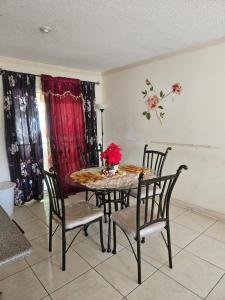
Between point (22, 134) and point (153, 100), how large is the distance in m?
2.13

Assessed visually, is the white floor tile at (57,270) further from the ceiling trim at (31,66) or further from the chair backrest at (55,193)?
the ceiling trim at (31,66)

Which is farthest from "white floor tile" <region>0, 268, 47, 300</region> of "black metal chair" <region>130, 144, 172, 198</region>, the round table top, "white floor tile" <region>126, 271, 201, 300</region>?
"black metal chair" <region>130, 144, 172, 198</region>

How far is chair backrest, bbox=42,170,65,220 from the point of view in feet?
6.14

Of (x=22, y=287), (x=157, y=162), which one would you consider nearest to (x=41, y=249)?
Answer: (x=22, y=287)

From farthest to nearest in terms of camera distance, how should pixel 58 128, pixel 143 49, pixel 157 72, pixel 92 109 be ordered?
1. pixel 92 109
2. pixel 58 128
3. pixel 157 72
4. pixel 143 49

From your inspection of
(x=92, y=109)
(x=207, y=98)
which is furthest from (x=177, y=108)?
(x=92, y=109)

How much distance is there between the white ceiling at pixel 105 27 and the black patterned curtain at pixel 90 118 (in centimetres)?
80

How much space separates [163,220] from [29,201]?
2.36 meters

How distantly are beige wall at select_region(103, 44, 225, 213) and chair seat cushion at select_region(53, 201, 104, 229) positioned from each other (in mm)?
1582

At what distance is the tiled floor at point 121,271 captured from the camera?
166 centimetres

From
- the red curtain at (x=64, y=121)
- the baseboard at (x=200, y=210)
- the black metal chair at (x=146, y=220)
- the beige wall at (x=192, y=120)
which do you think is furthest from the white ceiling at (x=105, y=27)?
the baseboard at (x=200, y=210)

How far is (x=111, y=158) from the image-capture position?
2.38m

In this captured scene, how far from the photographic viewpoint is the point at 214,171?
2.76m

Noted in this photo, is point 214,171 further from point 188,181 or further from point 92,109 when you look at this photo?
point 92,109
